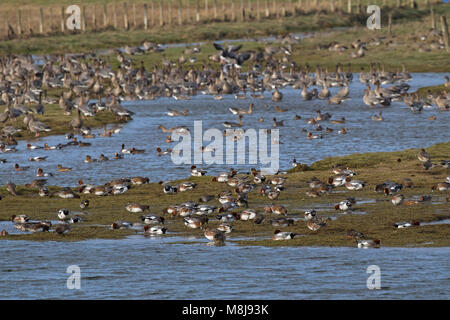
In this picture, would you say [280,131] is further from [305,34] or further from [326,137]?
[305,34]

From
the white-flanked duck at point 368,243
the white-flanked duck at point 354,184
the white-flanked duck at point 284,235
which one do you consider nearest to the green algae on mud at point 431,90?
the white-flanked duck at point 354,184

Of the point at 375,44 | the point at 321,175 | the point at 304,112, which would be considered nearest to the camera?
the point at 321,175

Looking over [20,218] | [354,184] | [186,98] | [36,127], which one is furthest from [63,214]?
[186,98]

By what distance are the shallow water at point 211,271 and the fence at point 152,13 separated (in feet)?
248

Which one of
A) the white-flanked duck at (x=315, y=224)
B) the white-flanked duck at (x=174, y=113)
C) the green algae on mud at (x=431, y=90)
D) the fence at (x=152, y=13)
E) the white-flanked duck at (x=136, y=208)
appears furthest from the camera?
the fence at (x=152, y=13)

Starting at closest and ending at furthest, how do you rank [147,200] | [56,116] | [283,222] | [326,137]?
[283,222] < [147,200] < [326,137] < [56,116]

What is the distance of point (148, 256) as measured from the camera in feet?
71.1

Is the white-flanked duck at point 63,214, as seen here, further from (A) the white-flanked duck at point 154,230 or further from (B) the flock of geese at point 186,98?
(A) the white-flanked duck at point 154,230

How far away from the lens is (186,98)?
6012cm

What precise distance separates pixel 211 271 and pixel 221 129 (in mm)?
26546

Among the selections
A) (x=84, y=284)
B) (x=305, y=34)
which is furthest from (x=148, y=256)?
(x=305, y=34)

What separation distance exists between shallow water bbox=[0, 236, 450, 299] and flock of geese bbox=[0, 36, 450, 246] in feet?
3.27

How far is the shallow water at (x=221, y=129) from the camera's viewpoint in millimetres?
34875
